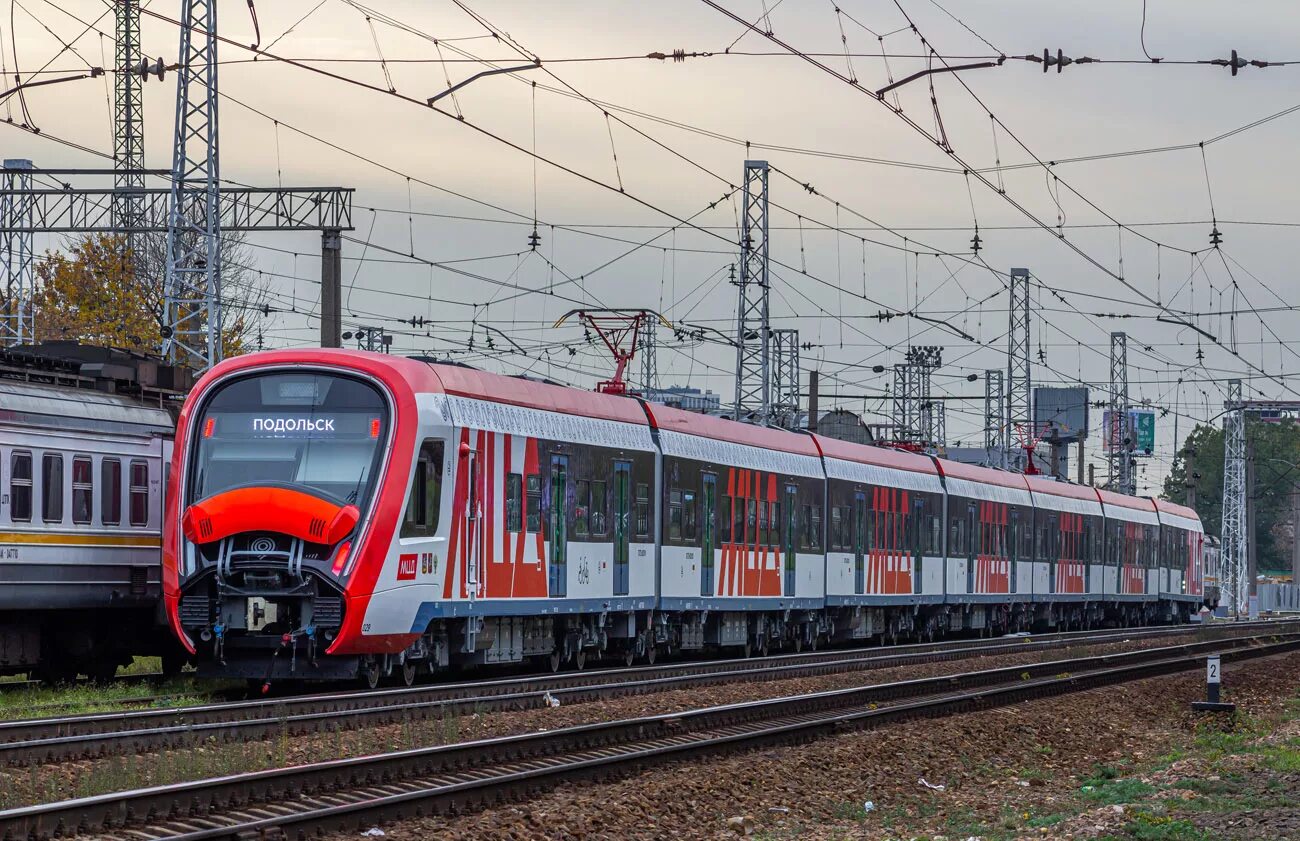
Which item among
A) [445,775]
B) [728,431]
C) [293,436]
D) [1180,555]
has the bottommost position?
[445,775]

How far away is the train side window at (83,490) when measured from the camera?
22.4 meters

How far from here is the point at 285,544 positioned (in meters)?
20.2

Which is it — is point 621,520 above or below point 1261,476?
below

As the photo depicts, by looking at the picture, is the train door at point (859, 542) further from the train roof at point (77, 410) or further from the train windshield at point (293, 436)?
the train windshield at point (293, 436)

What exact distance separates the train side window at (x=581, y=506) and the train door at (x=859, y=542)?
12856mm

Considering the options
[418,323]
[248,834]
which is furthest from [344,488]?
[418,323]

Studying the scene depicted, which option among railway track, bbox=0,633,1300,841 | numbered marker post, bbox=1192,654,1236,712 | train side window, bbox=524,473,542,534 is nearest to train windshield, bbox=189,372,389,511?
train side window, bbox=524,473,542,534

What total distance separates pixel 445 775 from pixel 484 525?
8567mm

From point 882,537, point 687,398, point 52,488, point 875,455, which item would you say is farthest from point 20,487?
point 687,398

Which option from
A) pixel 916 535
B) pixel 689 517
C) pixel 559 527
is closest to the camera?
pixel 559 527

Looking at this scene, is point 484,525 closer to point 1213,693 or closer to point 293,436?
point 293,436

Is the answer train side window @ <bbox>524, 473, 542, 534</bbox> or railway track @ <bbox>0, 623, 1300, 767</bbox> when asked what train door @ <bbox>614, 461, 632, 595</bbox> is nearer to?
railway track @ <bbox>0, 623, 1300, 767</bbox>

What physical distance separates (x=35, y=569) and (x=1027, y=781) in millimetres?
11333

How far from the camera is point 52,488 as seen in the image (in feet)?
71.9
